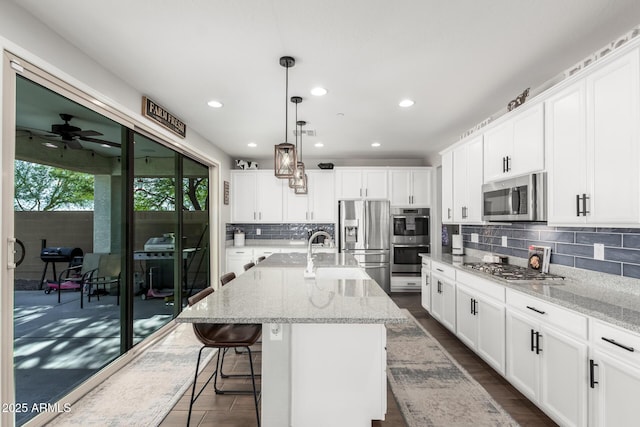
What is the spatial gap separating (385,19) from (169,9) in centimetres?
126

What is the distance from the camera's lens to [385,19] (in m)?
1.95

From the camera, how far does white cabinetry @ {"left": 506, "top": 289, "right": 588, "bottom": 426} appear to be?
1.77 m

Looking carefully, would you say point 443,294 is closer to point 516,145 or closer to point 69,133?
point 516,145

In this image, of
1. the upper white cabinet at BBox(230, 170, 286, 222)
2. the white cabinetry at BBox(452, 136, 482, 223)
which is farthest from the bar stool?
the upper white cabinet at BBox(230, 170, 286, 222)

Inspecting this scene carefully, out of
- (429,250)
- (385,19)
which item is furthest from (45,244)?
(429,250)

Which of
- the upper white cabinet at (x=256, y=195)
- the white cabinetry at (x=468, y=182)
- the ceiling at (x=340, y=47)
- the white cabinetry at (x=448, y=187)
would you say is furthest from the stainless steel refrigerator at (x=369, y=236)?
the ceiling at (x=340, y=47)

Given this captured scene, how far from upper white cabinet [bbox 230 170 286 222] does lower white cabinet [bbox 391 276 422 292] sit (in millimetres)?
2346

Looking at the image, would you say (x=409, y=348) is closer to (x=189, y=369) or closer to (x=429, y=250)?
(x=189, y=369)

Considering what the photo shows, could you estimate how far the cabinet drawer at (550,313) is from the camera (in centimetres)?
176

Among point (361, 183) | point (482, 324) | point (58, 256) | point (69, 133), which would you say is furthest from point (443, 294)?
point (69, 133)

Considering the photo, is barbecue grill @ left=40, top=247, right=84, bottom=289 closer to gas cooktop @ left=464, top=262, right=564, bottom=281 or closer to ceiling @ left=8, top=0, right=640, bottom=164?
ceiling @ left=8, top=0, right=640, bottom=164

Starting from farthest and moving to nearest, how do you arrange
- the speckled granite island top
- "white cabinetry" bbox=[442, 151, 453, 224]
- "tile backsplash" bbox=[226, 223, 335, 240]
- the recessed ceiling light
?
"tile backsplash" bbox=[226, 223, 335, 240] < "white cabinetry" bbox=[442, 151, 453, 224] < the recessed ceiling light < the speckled granite island top

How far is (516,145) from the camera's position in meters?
2.77

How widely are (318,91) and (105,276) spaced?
Answer: 8.14ft
